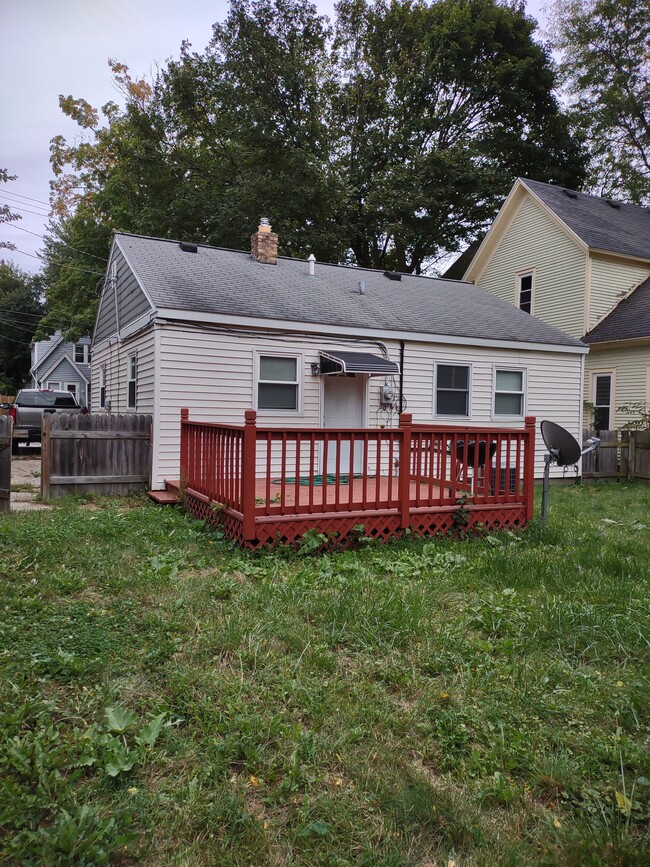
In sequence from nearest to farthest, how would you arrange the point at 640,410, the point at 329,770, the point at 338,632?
the point at 329,770 < the point at 338,632 < the point at 640,410

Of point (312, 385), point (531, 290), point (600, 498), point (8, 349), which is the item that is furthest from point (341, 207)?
point (8, 349)

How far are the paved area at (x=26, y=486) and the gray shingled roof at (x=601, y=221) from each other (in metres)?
14.1

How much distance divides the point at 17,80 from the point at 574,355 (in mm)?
11665

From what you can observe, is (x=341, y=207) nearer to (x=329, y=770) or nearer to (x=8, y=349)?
(x=329, y=770)

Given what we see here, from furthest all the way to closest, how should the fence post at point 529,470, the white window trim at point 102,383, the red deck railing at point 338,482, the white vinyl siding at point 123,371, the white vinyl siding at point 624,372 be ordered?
the white vinyl siding at point 624,372
the white window trim at point 102,383
the white vinyl siding at point 123,371
the fence post at point 529,470
the red deck railing at point 338,482

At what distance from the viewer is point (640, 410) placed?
13977 millimetres

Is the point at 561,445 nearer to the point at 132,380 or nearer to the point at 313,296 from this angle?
the point at 313,296

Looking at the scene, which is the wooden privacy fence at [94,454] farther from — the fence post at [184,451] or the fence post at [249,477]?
the fence post at [249,477]

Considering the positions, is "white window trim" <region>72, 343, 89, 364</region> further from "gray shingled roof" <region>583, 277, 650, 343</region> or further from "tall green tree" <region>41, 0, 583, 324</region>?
"gray shingled roof" <region>583, 277, 650, 343</region>

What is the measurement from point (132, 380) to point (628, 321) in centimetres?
1196

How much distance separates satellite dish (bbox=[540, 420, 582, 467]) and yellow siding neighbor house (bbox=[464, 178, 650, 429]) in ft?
29.3

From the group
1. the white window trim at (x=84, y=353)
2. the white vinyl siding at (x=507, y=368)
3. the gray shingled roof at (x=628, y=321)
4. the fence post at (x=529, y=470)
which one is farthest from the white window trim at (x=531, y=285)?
the white window trim at (x=84, y=353)

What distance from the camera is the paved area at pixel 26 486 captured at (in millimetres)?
7457

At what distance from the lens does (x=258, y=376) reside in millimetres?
9234
